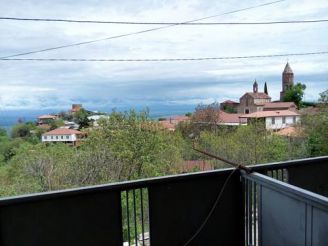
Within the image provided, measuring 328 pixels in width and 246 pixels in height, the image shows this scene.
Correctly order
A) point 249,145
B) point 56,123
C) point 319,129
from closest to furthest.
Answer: point 319,129 → point 249,145 → point 56,123

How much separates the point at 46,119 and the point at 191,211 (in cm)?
2722

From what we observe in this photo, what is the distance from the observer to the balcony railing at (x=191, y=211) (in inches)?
74.7

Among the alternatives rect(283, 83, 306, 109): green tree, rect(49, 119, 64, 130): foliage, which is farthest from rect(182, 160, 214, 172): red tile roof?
rect(283, 83, 306, 109): green tree

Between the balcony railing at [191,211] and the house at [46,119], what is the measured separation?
2606 centimetres

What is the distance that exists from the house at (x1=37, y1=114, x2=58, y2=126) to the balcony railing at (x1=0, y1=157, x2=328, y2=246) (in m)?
26.1

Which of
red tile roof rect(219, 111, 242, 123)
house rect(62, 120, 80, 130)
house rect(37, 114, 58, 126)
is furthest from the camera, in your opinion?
red tile roof rect(219, 111, 242, 123)

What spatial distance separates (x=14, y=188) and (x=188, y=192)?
1183 cm

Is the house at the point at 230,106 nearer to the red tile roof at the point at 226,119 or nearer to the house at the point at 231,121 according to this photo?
the red tile roof at the point at 226,119

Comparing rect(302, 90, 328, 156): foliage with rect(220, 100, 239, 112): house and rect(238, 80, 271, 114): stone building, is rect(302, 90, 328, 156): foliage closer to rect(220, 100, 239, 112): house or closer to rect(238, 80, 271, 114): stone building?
rect(220, 100, 239, 112): house

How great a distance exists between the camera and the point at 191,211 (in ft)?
8.02

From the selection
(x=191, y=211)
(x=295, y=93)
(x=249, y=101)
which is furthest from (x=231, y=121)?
(x=191, y=211)

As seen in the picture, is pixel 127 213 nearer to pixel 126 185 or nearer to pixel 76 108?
pixel 126 185

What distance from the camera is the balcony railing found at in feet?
6.23

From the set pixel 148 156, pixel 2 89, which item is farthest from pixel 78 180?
pixel 2 89
